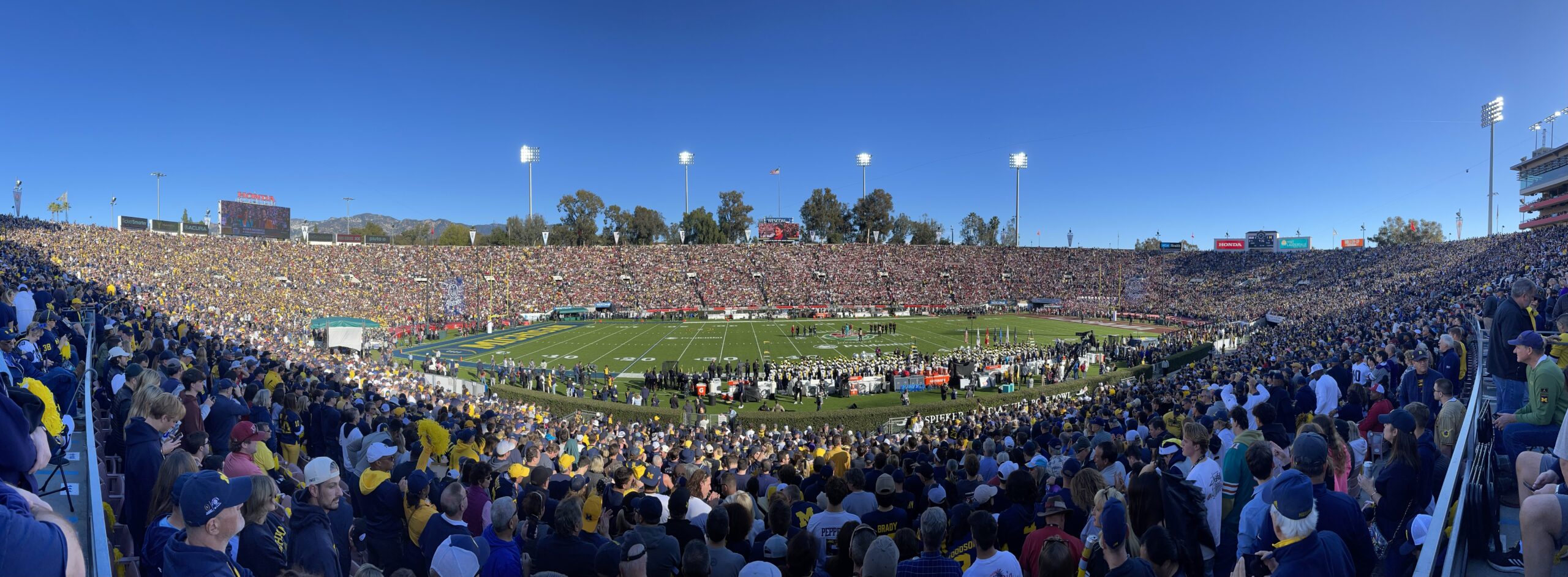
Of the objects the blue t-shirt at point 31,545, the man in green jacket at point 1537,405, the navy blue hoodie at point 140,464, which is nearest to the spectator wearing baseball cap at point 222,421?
the navy blue hoodie at point 140,464

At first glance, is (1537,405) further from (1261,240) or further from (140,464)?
(1261,240)

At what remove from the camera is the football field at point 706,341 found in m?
37.2

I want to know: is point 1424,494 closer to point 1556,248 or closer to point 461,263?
→ point 1556,248

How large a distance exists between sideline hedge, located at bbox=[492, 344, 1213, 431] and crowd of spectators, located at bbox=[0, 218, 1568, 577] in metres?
3.80

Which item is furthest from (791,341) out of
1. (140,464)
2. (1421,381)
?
(140,464)

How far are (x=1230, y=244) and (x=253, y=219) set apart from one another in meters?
105

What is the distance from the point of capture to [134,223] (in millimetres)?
62594

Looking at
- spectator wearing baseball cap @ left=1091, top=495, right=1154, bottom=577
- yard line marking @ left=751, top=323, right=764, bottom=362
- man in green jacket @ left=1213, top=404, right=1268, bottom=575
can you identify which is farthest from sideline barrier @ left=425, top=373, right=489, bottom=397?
spectator wearing baseball cap @ left=1091, top=495, right=1154, bottom=577

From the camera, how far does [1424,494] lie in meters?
5.05

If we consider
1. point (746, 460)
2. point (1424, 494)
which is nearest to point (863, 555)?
point (1424, 494)

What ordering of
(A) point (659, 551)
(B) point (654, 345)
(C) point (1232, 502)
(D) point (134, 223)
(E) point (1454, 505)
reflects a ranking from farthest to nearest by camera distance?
(D) point (134, 223) → (B) point (654, 345) → (C) point (1232, 502) → (E) point (1454, 505) → (A) point (659, 551)

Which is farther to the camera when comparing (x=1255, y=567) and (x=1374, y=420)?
(x=1374, y=420)

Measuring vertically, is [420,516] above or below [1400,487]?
below

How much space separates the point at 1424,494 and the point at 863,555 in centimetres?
419
